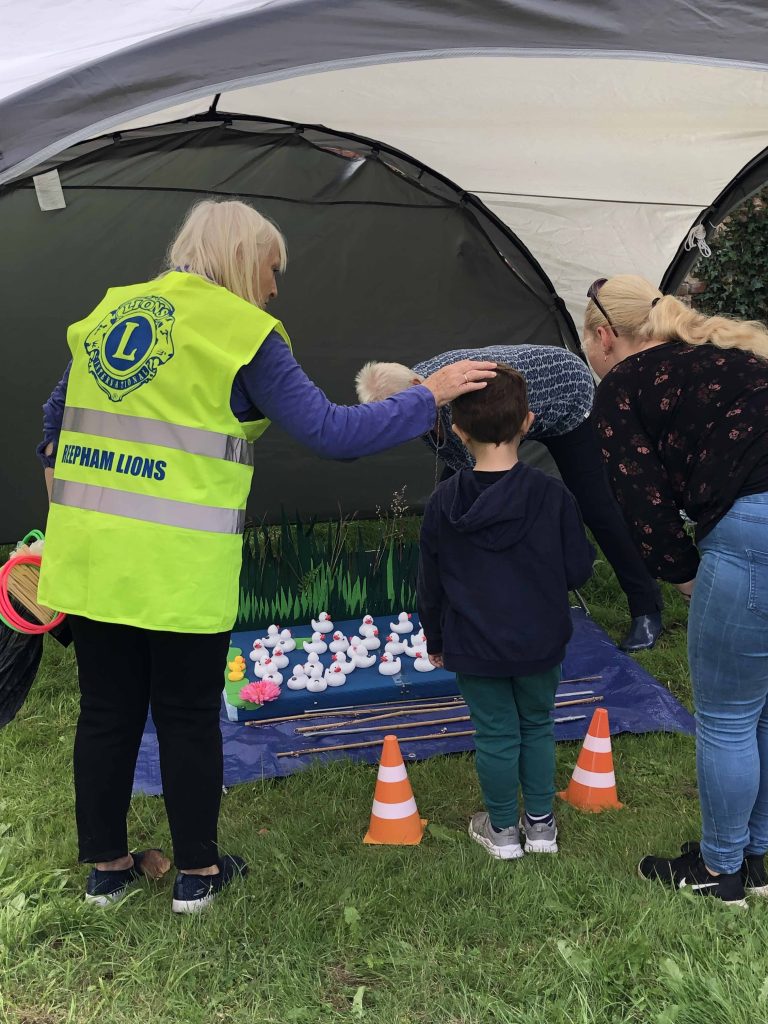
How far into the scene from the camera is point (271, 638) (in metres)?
3.96

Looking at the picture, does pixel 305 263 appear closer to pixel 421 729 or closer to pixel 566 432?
pixel 566 432

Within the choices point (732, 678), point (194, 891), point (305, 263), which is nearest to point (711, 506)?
point (732, 678)

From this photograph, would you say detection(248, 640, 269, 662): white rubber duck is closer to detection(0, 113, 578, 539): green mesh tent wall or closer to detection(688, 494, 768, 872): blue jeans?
detection(0, 113, 578, 539): green mesh tent wall

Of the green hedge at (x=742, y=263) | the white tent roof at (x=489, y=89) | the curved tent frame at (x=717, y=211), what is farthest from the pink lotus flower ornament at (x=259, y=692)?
the green hedge at (x=742, y=263)

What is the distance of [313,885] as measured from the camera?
7.88ft

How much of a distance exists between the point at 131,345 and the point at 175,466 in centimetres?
27

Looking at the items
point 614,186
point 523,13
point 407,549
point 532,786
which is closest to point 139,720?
point 532,786

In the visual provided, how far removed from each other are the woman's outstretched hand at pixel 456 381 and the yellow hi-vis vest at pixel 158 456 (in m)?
0.41

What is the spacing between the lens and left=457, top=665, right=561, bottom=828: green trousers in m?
2.47

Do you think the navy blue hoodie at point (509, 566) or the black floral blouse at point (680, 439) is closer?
the black floral blouse at point (680, 439)

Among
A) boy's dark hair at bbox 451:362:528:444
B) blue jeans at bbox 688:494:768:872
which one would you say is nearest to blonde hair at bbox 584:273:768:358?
boy's dark hair at bbox 451:362:528:444

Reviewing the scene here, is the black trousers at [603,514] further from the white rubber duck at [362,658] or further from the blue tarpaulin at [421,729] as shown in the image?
the white rubber duck at [362,658]

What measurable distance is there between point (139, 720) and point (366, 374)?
150 cm

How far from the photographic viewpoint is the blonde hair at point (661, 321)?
2.14 m
